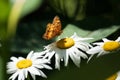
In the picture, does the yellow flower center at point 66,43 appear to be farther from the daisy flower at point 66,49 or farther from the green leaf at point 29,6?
the green leaf at point 29,6

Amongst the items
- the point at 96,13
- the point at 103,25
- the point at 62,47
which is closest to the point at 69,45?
the point at 62,47

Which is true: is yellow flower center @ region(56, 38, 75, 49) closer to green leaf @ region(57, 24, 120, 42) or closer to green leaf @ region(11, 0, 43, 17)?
green leaf @ region(57, 24, 120, 42)

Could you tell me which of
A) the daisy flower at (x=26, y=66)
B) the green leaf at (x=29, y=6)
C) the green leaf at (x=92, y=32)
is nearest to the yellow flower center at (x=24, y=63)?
the daisy flower at (x=26, y=66)

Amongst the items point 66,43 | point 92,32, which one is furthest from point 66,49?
point 92,32

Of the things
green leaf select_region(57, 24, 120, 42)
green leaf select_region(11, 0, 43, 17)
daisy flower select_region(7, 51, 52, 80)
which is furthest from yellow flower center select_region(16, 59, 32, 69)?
green leaf select_region(11, 0, 43, 17)

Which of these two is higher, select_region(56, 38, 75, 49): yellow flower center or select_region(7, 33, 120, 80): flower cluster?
select_region(56, 38, 75, 49): yellow flower center

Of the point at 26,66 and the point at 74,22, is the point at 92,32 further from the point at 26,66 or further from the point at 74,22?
the point at 26,66

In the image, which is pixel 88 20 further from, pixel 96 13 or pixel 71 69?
pixel 71 69
